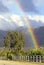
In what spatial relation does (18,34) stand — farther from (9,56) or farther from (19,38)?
(9,56)

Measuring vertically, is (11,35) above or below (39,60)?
above

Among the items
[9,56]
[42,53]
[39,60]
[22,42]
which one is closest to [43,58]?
[39,60]

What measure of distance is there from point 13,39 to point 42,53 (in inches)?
1753

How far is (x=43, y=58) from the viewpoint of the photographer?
2611 inches

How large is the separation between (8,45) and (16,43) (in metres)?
8.53

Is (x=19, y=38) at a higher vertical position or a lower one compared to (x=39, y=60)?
higher

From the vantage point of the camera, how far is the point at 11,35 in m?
118

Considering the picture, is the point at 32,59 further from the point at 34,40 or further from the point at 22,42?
the point at 22,42

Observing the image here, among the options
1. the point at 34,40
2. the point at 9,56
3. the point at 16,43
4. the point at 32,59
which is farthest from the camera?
the point at 16,43

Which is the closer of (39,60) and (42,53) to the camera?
(39,60)

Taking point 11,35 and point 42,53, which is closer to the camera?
point 42,53

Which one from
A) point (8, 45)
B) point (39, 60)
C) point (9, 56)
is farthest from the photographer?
point (8, 45)

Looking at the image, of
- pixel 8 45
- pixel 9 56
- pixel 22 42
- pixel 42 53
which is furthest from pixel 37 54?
pixel 8 45

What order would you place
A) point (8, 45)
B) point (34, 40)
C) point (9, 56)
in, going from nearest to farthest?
point (34, 40)
point (9, 56)
point (8, 45)
